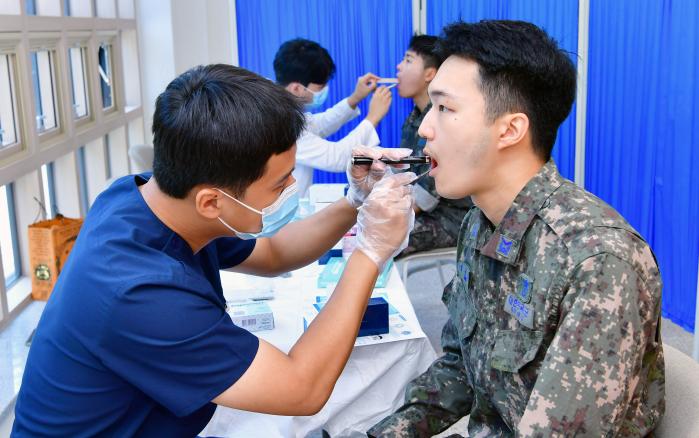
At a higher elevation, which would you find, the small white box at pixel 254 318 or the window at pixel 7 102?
the window at pixel 7 102

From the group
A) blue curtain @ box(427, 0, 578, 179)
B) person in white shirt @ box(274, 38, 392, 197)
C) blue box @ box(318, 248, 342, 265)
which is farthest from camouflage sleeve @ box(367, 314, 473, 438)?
blue curtain @ box(427, 0, 578, 179)

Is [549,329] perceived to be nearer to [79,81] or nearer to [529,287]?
[529,287]

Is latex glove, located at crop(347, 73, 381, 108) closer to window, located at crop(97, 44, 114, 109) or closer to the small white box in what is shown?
window, located at crop(97, 44, 114, 109)

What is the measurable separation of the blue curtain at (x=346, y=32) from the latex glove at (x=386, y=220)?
10.5 feet

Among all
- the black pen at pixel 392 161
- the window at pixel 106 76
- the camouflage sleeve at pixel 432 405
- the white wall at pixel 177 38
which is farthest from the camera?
the white wall at pixel 177 38

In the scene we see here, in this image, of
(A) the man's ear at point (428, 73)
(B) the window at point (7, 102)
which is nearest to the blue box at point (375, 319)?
Answer: (B) the window at point (7, 102)

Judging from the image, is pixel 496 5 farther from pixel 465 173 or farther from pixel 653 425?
pixel 653 425

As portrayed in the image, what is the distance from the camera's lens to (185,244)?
4.27 ft

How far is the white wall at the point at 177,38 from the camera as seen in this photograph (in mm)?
4453

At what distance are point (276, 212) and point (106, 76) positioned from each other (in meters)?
3.02

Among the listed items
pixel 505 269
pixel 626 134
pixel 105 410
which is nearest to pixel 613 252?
pixel 505 269

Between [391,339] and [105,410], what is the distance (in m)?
0.71

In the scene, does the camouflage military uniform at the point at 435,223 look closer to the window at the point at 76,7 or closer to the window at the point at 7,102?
the window at the point at 7,102

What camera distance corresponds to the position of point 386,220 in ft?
4.53
